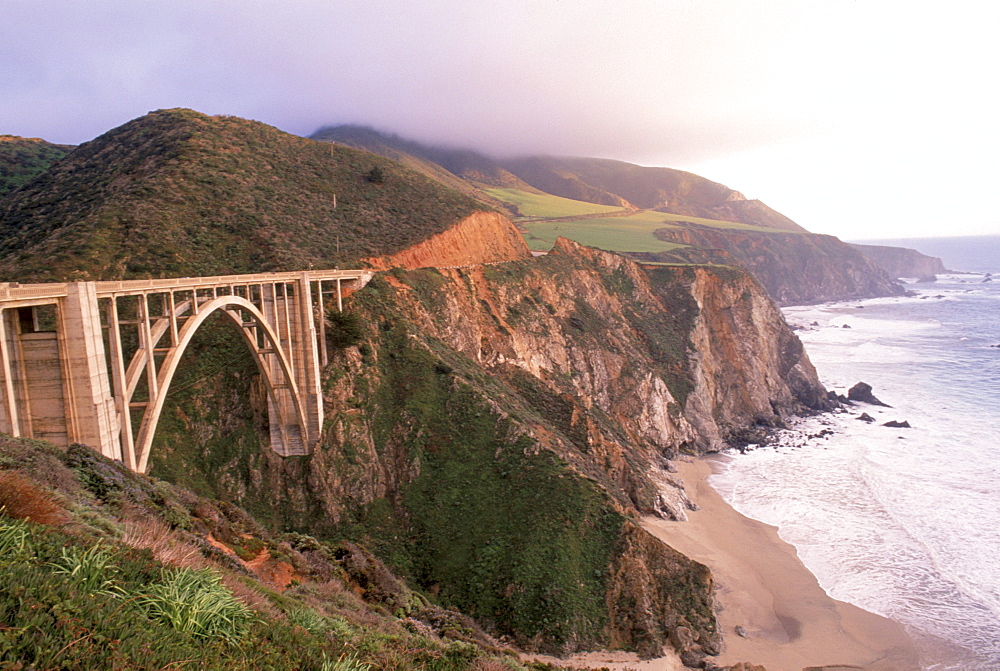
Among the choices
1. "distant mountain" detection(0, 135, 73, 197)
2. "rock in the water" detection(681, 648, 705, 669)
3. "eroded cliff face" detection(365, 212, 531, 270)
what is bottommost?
"rock in the water" detection(681, 648, 705, 669)

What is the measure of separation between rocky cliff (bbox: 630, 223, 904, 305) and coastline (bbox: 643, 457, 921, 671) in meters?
94.6

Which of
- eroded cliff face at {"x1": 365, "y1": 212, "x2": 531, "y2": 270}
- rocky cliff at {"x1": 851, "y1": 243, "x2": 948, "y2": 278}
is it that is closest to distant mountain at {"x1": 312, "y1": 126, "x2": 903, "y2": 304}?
eroded cliff face at {"x1": 365, "y1": 212, "x2": 531, "y2": 270}

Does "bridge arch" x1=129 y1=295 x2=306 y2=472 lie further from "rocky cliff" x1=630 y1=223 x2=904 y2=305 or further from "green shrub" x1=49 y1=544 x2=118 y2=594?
"rocky cliff" x1=630 y1=223 x2=904 y2=305

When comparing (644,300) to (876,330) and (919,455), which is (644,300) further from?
(876,330)

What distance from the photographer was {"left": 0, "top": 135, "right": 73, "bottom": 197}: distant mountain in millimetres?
50750

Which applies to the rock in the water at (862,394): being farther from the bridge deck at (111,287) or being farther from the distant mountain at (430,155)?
the distant mountain at (430,155)

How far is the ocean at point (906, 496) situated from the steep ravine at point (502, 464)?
22.0ft

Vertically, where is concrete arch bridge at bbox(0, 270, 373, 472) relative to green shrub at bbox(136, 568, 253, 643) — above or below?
above

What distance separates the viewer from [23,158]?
55.6 meters

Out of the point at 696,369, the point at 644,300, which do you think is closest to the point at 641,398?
the point at 696,369

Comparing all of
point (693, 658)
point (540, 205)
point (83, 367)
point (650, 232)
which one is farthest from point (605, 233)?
point (83, 367)

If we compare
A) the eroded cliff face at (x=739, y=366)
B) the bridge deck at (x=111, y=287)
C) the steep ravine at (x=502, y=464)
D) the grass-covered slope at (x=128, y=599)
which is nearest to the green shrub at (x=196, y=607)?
the grass-covered slope at (x=128, y=599)

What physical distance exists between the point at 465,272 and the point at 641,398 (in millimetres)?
18219

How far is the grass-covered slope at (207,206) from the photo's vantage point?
3069cm
